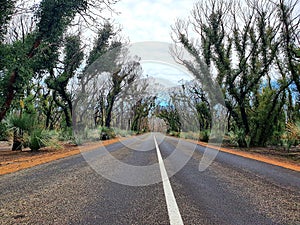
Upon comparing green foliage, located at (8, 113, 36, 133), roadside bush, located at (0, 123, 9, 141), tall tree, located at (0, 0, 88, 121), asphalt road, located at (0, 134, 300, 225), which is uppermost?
tall tree, located at (0, 0, 88, 121)

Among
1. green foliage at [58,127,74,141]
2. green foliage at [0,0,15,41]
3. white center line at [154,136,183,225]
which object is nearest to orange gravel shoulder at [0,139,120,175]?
white center line at [154,136,183,225]

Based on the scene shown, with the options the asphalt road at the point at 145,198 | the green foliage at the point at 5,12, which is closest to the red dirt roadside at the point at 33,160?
the asphalt road at the point at 145,198

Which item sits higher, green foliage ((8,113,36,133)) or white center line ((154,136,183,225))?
green foliage ((8,113,36,133))

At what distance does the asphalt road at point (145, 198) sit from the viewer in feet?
9.82

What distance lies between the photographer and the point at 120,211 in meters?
3.21

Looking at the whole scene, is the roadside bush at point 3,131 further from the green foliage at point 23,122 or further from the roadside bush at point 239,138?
the roadside bush at point 239,138

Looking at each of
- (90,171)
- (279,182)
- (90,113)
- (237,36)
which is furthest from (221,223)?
(90,113)

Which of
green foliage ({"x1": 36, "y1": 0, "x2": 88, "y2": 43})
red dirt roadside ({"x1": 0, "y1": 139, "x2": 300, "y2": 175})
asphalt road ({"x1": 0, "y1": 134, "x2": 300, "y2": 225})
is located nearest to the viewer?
asphalt road ({"x1": 0, "y1": 134, "x2": 300, "y2": 225})

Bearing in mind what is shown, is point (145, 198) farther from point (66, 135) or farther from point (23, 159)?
point (66, 135)

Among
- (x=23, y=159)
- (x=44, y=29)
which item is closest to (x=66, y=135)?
(x=44, y=29)

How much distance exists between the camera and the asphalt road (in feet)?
9.82

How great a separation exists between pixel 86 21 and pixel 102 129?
1464 centimetres

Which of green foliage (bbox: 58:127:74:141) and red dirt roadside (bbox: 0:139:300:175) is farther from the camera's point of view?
green foliage (bbox: 58:127:74:141)

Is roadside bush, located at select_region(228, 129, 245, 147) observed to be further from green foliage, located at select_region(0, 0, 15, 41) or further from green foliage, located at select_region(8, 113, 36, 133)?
green foliage, located at select_region(0, 0, 15, 41)
